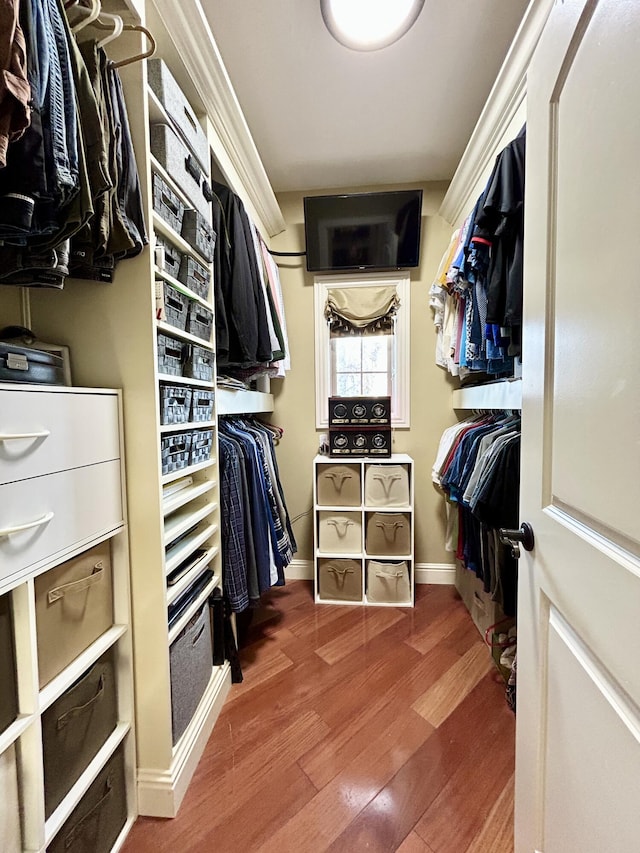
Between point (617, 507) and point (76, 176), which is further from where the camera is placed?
point (76, 176)

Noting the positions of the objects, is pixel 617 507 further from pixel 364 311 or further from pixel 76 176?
pixel 364 311

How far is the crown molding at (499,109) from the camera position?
1.14 meters

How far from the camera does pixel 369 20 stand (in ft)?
4.33

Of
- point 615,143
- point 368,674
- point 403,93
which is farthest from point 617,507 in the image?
point 403,93

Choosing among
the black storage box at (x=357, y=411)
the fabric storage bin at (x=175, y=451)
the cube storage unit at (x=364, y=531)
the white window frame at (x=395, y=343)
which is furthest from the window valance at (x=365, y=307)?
the fabric storage bin at (x=175, y=451)

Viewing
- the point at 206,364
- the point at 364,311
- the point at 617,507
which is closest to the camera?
the point at 617,507

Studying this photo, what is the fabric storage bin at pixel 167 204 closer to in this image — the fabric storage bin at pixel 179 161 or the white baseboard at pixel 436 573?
the fabric storage bin at pixel 179 161

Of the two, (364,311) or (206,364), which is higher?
(364,311)

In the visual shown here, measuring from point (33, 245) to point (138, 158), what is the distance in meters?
0.44

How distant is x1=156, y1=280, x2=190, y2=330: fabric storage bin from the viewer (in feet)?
3.42

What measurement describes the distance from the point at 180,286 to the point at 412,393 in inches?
65.8

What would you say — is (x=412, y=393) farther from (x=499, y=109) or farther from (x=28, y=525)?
(x=28, y=525)

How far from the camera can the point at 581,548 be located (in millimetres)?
590

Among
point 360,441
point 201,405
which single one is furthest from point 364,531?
point 201,405
